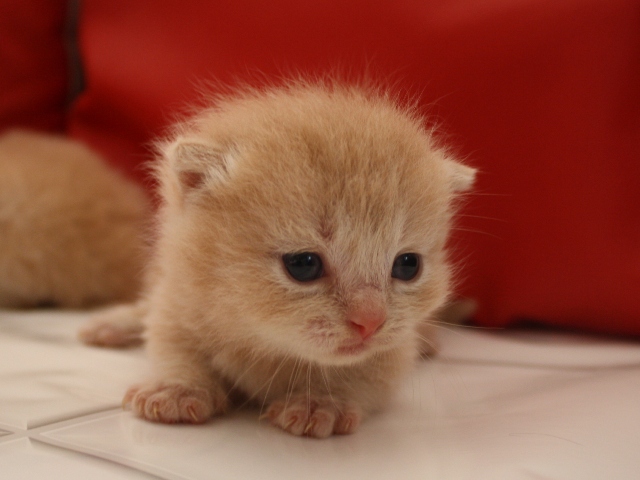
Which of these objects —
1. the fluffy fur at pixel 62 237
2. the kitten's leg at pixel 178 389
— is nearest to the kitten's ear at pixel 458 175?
the kitten's leg at pixel 178 389

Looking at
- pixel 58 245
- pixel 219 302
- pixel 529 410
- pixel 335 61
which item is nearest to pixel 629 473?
pixel 529 410

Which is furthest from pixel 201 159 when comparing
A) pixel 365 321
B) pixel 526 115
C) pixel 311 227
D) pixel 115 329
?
pixel 526 115

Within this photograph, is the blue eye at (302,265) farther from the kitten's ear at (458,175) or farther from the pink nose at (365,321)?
the kitten's ear at (458,175)

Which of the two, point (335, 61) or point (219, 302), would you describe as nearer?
point (219, 302)

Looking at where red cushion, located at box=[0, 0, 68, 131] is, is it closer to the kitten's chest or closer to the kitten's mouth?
the kitten's chest

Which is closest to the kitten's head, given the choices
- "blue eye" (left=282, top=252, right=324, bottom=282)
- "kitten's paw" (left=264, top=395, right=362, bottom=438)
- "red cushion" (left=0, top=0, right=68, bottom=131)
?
"blue eye" (left=282, top=252, right=324, bottom=282)

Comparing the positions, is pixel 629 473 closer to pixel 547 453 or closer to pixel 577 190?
pixel 547 453
